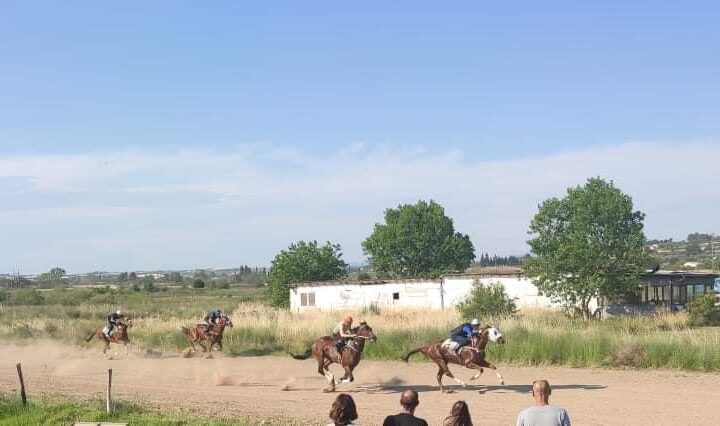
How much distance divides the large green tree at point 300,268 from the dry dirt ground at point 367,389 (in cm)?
3337

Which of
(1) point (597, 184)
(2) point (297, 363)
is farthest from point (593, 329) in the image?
(1) point (597, 184)

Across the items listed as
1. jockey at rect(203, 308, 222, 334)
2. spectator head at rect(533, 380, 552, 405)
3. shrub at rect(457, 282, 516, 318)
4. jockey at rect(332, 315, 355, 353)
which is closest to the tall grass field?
shrub at rect(457, 282, 516, 318)

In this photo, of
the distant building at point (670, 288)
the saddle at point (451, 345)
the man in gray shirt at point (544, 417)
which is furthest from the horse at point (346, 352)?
the distant building at point (670, 288)

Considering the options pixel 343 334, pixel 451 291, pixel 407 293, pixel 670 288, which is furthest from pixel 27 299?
pixel 343 334

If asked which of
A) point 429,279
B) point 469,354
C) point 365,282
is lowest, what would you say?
A: point 469,354

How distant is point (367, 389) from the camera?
22.3 metres

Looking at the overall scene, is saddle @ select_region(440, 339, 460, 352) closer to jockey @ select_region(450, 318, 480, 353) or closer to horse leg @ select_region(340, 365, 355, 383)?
jockey @ select_region(450, 318, 480, 353)

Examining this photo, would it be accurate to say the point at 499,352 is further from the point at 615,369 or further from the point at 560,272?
the point at 560,272

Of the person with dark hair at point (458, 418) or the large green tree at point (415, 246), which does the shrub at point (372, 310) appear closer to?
the large green tree at point (415, 246)

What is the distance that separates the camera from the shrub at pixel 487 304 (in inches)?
1682

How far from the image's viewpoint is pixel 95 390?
23.5 m

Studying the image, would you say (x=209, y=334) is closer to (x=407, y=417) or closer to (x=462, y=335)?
(x=462, y=335)

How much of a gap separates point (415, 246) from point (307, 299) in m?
24.9

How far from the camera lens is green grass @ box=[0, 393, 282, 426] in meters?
16.1
